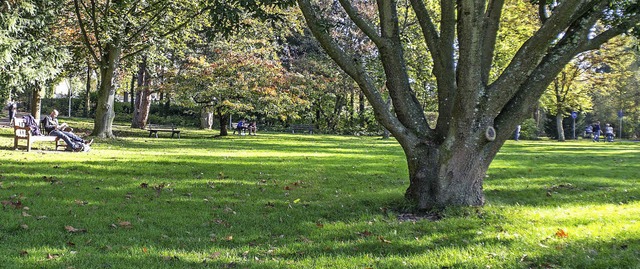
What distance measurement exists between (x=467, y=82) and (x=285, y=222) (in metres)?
2.92

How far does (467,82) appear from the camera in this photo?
6055 mm

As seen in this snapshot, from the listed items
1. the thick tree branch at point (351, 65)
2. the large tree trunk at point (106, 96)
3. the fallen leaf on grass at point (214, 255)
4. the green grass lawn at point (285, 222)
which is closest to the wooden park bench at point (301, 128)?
the large tree trunk at point (106, 96)

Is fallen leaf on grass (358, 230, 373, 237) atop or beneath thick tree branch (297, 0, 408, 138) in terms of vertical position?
beneath

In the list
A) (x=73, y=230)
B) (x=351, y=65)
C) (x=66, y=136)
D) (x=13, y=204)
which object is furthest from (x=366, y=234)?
(x=66, y=136)

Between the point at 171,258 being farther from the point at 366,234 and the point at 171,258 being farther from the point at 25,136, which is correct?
the point at 25,136

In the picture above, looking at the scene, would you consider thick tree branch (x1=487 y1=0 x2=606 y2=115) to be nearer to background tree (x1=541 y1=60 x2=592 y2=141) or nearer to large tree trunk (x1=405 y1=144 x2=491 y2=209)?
large tree trunk (x1=405 y1=144 x2=491 y2=209)

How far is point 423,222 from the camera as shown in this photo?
5848 mm

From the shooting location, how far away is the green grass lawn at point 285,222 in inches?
168

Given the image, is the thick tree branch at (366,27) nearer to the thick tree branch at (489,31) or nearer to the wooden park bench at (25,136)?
the thick tree branch at (489,31)

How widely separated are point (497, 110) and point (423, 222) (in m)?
1.80

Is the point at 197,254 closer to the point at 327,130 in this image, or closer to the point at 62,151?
the point at 62,151

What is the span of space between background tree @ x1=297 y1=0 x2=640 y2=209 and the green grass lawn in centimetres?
60

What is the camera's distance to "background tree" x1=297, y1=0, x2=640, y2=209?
6020mm

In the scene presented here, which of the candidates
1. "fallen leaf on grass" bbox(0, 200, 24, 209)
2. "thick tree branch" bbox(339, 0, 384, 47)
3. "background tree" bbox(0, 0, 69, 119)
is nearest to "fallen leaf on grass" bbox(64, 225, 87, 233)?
"fallen leaf on grass" bbox(0, 200, 24, 209)
